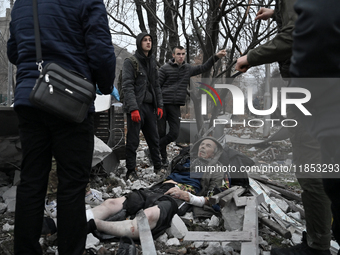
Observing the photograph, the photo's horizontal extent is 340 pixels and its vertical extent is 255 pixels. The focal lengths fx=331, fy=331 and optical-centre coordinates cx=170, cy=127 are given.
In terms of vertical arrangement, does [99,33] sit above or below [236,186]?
above

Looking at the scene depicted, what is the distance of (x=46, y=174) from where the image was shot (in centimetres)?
226

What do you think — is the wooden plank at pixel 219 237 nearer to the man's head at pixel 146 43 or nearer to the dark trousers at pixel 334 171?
the dark trousers at pixel 334 171

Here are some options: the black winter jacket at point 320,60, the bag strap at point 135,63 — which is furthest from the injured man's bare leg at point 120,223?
the bag strap at point 135,63

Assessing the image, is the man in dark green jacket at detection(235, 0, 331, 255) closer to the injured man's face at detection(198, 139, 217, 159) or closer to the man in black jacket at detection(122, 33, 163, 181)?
the injured man's face at detection(198, 139, 217, 159)

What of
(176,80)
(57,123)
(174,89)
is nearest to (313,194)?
(57,123)

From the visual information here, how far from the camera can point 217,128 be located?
9.86 m

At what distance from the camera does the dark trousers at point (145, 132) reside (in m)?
5.37

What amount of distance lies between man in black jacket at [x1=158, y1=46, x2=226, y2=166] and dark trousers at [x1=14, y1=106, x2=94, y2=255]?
421cm

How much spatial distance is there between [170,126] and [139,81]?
1387 mm

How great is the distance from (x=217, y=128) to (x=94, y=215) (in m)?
6.95

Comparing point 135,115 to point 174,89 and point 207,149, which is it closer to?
point 207,149

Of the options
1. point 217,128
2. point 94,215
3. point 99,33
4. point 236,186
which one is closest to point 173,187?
point 236,186

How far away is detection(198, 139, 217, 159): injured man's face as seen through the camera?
15.9 ft

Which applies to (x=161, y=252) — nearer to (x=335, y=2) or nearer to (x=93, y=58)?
(x=93, y=58)
